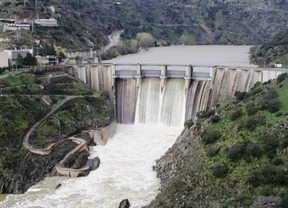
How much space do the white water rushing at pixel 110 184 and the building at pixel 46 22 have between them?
Result: 41.8 metres

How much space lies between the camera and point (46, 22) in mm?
85125

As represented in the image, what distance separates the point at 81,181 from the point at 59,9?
221 ft

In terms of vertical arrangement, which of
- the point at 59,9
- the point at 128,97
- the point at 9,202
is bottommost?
the point at 9,202

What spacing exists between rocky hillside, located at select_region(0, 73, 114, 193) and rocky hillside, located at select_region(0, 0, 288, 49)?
4501 cm

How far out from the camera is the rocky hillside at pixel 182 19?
375ft

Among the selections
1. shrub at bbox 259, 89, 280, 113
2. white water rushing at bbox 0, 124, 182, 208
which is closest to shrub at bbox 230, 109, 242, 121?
shrub at bbox 259, 89, 280, 113

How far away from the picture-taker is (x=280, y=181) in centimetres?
2833

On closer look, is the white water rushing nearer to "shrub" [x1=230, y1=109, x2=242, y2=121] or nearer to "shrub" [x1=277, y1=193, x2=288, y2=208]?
"shrub" [x1=230, y1=109, x2=242, y2=121]

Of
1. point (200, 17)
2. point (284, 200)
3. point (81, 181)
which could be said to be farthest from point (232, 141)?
point (200, 17)

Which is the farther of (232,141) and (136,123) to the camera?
(136,123)

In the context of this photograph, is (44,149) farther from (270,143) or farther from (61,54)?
(61,54)

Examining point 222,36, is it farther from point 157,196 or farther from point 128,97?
point 157,196

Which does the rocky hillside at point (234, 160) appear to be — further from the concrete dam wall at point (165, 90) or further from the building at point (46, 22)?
the building at point (46, 22)

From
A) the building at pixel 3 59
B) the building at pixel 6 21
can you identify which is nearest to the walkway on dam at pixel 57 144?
the building at pixel 3 59
